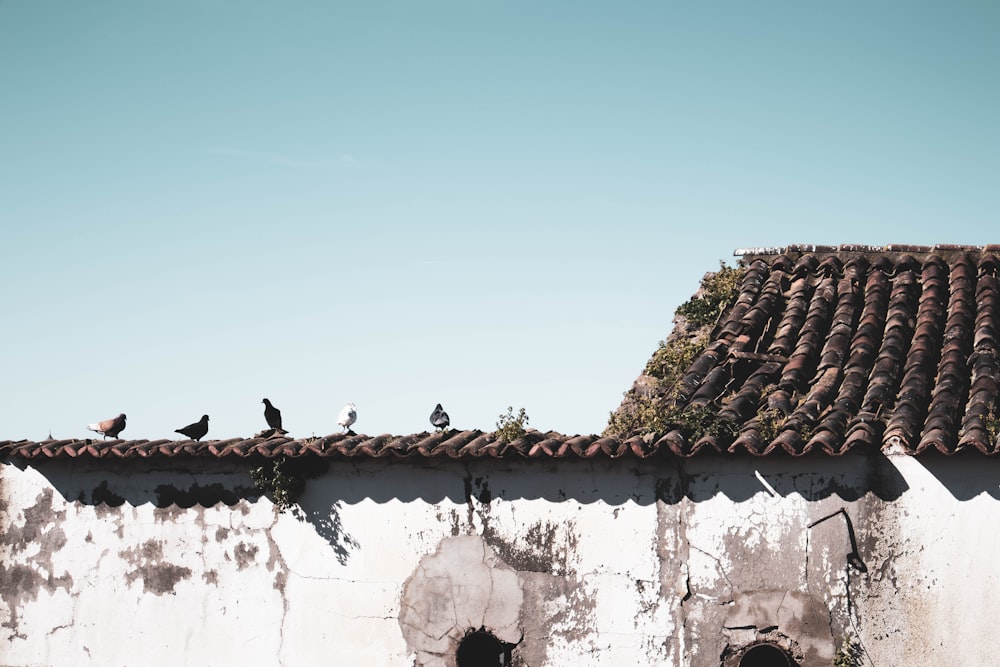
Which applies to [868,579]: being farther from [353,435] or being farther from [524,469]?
[353,435]

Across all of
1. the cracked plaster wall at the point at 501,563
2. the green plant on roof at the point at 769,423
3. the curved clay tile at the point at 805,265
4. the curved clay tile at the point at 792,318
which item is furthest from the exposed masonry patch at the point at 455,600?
the curved clay tile at the point at 805,265

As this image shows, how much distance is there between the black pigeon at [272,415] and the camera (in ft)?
37.4

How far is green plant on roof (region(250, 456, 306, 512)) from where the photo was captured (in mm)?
9820

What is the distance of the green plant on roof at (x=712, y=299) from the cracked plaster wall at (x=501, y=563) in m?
3.32

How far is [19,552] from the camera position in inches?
420

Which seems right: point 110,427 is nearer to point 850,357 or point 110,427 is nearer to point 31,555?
point 31,555

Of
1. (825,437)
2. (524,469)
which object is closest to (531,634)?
(524,469)

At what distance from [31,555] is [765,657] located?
24.2ft

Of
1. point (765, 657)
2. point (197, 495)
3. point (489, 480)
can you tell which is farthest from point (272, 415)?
point (765, 657)

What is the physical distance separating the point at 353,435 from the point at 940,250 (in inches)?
284

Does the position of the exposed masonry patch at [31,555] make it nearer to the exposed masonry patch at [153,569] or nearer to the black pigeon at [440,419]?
the exposed masonry patch at [153,569]

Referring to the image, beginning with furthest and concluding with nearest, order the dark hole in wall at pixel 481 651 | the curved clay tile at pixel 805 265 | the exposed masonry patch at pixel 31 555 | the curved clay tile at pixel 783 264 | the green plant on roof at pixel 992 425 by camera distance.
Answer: the curved clay tile at pixel 783 264 → the curved clay tile at pixel 805 265 → the exposed masonry patch at pixel 31 555 → the dark hole in wall at pixel 481 651 → the green plant on roof at pixel 992 425

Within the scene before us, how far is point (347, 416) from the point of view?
1092cm

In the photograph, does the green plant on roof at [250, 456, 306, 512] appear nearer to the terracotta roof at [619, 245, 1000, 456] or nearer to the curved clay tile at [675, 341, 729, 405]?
the terracotta roof at [619, 245, 1000, 456]
